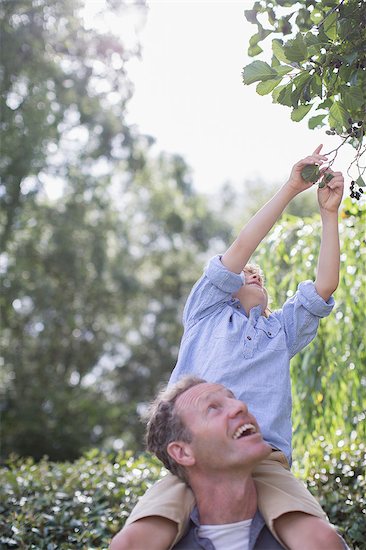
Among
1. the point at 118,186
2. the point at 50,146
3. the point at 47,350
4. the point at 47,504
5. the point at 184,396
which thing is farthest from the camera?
the point at 118,186

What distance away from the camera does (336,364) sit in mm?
4891

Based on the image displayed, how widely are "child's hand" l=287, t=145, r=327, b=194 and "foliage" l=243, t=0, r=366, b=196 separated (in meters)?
0.07

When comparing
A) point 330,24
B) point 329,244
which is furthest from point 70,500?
point 330,24

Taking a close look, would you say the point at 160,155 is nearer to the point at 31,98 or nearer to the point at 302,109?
the point at 31,98

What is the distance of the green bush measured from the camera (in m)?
3.73

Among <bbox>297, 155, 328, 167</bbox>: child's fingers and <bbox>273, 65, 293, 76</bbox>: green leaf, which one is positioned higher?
<bbox>273, 65, 293, 76</bbox>: green leaf

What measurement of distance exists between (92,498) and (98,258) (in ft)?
36.2

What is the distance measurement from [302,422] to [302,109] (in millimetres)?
2690

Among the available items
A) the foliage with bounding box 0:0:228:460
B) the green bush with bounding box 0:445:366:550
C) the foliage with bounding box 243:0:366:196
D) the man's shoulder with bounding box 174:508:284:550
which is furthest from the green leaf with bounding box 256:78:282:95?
the foliage with bounding box 0:0:228:460

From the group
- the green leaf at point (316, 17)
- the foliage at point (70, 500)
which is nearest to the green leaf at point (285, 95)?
the green leaf at point (316, 17)

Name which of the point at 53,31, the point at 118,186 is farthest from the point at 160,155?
the point at 53,31

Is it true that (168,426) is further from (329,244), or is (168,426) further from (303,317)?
(329,244)

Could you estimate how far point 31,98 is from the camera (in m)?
12.1

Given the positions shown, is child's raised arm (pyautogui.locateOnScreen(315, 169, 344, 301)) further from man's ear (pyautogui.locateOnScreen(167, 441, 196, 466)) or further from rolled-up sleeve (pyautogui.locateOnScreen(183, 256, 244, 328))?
man's ear (pyautogui.locateOnScreen(167, 441, 196, 466))
